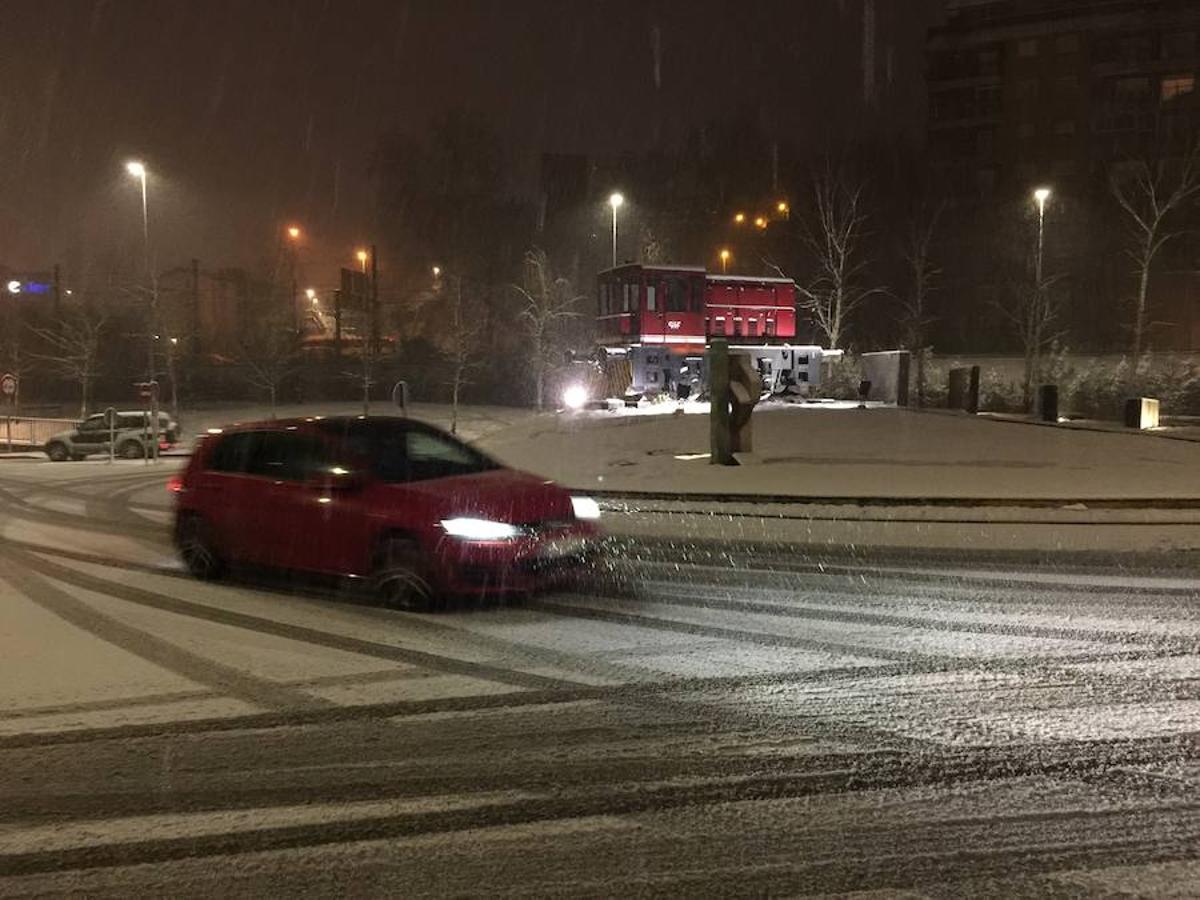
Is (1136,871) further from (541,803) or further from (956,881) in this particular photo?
(541,803)

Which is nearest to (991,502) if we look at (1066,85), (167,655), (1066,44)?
(167,655)

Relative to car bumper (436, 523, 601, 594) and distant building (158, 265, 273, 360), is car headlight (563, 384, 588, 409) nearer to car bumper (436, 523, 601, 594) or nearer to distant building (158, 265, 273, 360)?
car bumper (436, 523, 601, 594)

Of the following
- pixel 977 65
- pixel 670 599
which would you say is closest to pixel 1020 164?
pixel 977 65

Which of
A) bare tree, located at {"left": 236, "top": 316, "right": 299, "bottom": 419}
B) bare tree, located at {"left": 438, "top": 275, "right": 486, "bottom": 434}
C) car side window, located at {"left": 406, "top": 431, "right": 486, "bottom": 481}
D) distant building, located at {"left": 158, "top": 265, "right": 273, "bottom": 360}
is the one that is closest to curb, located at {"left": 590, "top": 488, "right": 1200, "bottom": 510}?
car side window, located at {"left": 406, "top": 431, "right": 486, "bottom": 481}

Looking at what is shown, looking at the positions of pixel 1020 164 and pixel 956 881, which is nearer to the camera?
pixel 956 881

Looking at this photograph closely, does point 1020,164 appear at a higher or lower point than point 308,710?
higher

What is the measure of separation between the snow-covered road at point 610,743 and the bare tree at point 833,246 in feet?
137

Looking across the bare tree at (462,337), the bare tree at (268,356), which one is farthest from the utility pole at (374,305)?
the bare tree at (268,356)

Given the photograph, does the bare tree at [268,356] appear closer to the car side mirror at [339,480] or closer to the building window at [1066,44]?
the car side mirror at [339,480]

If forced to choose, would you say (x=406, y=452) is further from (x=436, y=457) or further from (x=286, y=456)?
(x=286, y=456)

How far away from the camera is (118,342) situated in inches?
2596

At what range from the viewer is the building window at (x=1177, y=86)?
6034cm

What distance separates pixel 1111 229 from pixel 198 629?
62362mm

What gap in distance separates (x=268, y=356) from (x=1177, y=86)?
2175 inches
